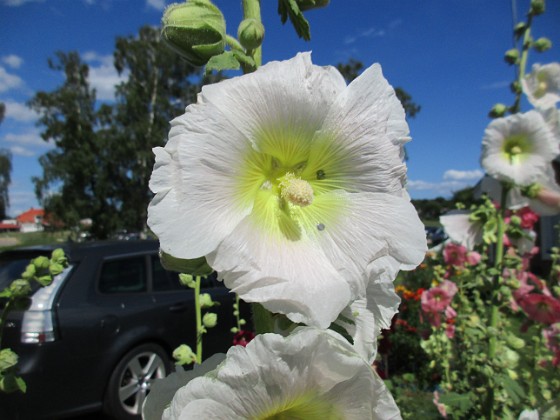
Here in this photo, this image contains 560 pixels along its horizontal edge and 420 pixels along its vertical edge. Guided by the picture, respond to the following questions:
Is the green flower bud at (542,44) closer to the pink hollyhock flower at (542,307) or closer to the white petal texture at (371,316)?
the pink hollyhock flower at (542,307)

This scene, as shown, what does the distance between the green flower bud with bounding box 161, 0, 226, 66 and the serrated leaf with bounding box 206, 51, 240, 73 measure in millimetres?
Result: 41

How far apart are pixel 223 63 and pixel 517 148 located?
1.87 metres

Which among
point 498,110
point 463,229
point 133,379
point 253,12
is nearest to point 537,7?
point 498,110

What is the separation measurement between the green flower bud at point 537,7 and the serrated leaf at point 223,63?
7.69 feet

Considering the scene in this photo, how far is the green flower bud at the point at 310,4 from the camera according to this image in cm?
97

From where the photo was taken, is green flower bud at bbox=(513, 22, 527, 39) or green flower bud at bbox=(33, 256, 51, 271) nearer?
green flower bud at bbox=(33, 256, 51, 271)

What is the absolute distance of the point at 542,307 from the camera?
90.0 inches

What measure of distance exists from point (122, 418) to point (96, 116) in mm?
19970

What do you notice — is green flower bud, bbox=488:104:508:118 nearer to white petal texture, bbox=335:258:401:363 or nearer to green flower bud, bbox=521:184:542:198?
green flower bud, bbox=521:184:542:198

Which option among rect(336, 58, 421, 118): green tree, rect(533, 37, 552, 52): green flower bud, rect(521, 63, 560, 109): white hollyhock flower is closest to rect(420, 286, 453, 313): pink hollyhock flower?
rect(521, 63, 560, 109): white hollyhock flower

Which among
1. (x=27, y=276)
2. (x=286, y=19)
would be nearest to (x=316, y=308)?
(x=286, y=19)

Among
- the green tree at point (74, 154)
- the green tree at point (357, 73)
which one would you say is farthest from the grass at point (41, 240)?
the green tree at point (357, 73)

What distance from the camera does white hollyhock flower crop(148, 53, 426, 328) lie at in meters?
0.64

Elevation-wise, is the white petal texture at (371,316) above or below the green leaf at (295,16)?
below
